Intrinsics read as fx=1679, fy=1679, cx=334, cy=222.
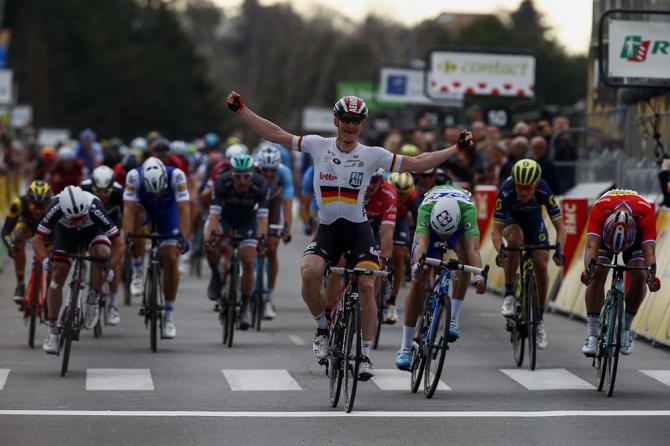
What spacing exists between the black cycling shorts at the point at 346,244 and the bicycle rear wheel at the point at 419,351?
869 millimetres

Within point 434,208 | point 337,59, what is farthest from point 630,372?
point 337,59

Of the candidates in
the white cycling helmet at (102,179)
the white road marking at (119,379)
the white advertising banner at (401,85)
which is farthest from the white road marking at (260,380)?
the white advertising banner at (401,85)

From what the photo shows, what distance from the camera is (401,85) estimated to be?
1806 inches

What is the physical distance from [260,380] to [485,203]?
11141 mm

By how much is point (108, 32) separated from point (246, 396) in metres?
87.0

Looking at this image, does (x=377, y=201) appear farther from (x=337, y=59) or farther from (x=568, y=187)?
(x=337, y=59)

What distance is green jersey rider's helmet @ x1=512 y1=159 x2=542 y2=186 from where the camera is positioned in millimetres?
14484

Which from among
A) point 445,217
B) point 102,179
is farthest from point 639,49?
point 445,217

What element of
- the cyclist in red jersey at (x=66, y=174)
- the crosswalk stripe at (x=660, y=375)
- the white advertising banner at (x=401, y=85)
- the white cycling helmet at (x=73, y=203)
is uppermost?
the white advertising banner at (x=401, y=85)

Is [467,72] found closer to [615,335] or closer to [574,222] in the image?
[574,222]

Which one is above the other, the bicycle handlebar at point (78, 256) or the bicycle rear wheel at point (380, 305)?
the bicycle handlebar at point (78, 256)

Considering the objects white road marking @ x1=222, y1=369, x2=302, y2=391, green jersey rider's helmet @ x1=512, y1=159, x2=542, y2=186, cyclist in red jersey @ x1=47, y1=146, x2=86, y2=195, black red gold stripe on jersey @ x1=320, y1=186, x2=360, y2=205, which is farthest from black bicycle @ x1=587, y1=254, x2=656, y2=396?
cyclist in red jersey @ x1=47, y1=146, x2=86, y2=195

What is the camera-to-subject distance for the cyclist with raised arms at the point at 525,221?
47.6 feet

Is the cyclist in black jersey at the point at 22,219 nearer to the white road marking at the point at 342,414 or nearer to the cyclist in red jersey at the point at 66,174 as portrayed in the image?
the cyclist in red jersey at the point at 66,174
